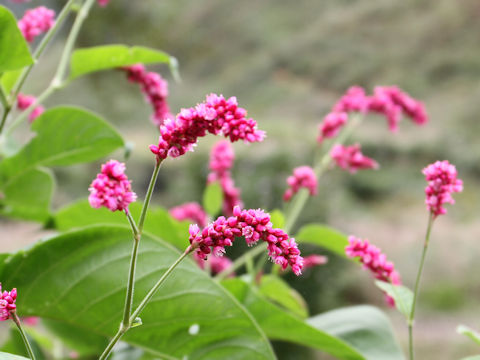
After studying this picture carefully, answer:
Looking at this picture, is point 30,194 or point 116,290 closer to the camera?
point 116,290

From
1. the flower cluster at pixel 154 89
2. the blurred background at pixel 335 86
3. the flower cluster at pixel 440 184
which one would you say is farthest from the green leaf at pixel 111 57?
the blurred background at pixel 335 86

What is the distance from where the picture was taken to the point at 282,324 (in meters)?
0.36

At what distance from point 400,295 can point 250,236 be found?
0.49 ft

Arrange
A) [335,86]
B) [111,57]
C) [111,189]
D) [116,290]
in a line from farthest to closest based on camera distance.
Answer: [335,86]
[111,57]
[116,290]
[111,189]

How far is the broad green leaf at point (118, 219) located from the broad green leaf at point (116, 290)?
90mm

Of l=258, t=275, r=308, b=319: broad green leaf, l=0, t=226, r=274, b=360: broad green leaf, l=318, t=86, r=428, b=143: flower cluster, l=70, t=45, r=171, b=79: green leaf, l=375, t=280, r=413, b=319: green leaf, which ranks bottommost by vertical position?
l=0, t=226, r=274, b=360: broad green leaf

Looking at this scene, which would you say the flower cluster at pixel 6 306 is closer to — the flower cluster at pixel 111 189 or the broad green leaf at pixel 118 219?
the flower cluster at pixel 111 189

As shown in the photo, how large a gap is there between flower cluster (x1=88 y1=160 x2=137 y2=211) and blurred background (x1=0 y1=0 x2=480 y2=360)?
10.8 ft

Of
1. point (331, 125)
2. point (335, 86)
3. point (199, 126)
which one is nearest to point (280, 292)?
point (331, 125)

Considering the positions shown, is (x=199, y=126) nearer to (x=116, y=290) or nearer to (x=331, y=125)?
(x=116, y=290)

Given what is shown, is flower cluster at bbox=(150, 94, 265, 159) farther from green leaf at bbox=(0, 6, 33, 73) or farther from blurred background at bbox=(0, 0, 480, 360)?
blurred background at bbox=(0, 0, 480, 360)

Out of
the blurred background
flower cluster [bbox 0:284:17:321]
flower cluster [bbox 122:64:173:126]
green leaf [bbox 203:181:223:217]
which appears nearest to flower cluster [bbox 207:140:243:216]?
green leaf [bbox 203:181:223:217]

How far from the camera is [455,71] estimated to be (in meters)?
5.32

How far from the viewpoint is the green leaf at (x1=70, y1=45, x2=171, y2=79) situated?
0.41 meters
